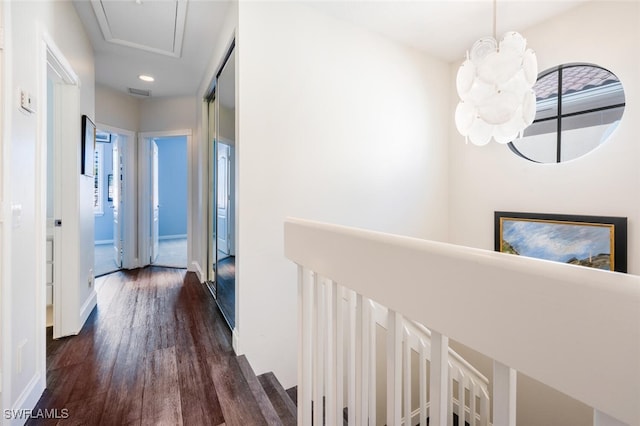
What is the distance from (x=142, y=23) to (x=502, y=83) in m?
2.87

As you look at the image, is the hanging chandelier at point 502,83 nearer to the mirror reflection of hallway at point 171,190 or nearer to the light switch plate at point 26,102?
the light switch plate at point 26,102

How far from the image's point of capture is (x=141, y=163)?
4145mm

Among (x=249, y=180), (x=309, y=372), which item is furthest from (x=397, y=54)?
(x=309, y=372)

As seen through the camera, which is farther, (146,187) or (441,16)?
(146,187)

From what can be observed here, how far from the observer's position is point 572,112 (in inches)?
93.3

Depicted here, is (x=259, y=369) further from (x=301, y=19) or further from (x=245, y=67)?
(x=301, y=19)

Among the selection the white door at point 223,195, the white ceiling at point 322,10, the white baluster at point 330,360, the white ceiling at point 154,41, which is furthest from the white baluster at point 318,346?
the white ceiling at point 154,41

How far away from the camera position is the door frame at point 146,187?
4.07m

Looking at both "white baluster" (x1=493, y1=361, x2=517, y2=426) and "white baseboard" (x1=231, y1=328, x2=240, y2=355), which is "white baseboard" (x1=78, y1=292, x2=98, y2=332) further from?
"white baluster" (x1=493, y1=361, x2=517, y2=426)

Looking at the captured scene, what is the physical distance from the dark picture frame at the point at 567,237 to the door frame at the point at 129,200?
472 cm

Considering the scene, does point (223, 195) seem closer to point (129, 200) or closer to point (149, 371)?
point (149, 371)

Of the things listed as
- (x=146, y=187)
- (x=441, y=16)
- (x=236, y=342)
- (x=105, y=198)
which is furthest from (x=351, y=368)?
(x=105, y=198)

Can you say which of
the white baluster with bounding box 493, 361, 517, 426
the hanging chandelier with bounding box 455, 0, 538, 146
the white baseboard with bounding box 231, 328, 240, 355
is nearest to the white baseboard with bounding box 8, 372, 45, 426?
the white baseboard with bounding box 231, 328, 240, 355

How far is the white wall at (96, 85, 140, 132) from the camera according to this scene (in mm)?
3656
